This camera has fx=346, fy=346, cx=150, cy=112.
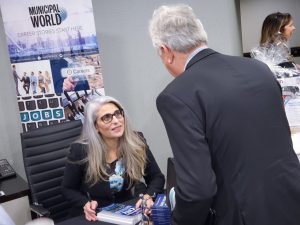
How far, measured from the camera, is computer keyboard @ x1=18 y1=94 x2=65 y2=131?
2617 millimetres

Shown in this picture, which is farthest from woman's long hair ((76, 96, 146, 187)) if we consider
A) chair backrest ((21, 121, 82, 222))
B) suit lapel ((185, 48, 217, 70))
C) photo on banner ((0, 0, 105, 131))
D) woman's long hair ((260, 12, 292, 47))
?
woman's long hair ((260, 12, 292, 47))

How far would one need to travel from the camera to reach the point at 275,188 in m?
1.11

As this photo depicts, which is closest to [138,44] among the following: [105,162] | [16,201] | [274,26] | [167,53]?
[274,26]

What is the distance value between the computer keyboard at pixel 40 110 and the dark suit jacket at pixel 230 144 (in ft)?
5.73

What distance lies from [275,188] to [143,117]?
2120 millimetres

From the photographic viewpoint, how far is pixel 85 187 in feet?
6.42

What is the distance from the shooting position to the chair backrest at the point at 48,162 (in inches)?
89.6

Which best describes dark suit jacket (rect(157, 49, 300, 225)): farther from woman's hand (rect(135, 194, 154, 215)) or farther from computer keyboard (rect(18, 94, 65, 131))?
computer keyboard (rect(18, 94, 65, 131))

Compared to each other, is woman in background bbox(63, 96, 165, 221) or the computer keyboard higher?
the computer keyboard

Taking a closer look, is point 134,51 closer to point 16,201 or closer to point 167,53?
point 16,201

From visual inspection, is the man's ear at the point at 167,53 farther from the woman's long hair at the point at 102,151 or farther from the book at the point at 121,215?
the woman's long hair at the point at 102,151

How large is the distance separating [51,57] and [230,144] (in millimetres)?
1905

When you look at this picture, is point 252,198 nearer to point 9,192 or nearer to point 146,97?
point 9,192

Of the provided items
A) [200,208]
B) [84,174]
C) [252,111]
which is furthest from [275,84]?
[84,174]
